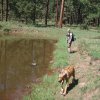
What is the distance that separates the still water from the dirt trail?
1836 millimetres

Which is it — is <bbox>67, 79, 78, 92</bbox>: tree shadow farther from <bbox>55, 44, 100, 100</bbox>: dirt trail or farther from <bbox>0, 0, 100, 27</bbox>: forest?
<bbox>0, 0, 100, 27</bbox>: forest

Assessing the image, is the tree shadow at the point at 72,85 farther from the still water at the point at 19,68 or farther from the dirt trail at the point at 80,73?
the still water at the point at 19,68

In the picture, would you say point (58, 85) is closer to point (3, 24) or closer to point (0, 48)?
point (0, 48)

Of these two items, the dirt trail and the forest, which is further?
the forest

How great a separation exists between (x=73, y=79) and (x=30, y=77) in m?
3.46

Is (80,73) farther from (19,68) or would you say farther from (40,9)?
(40,9)

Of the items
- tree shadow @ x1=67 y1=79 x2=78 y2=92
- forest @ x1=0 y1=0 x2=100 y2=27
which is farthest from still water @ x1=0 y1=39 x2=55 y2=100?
forest @ x1=0 y1=0 x2=100 y2=27

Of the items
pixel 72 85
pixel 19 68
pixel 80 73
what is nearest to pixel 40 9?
→ pixel 19 68

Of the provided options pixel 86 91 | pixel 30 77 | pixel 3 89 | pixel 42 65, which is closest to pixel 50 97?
pixel 86 91

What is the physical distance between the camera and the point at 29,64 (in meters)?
20.8

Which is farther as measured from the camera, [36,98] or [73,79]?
[73,79]

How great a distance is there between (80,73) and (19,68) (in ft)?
16.0

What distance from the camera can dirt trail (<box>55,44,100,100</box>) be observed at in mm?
12714

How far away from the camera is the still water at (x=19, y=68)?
577 inches
